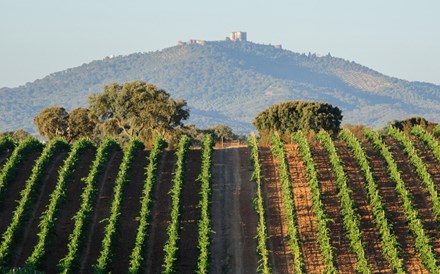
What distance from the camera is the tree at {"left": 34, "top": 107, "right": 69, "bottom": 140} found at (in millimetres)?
73188

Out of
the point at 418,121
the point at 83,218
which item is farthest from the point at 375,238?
the point at 418,121

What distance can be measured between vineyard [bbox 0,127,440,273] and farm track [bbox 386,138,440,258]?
0.05 m

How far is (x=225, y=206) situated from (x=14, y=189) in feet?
28.3

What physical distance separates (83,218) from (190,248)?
4.15 meters

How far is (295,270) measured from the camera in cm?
3269

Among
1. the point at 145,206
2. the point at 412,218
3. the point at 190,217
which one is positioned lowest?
the point at 412,218

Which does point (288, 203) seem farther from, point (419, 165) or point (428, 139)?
point (428, 139)

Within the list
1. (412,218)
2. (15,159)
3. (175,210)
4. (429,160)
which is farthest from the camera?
(429,160)

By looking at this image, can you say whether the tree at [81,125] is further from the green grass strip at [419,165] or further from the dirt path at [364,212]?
the dirt path at [364,212]

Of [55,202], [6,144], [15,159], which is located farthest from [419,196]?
[6,144]

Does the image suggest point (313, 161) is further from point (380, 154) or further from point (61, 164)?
point (61, 164)

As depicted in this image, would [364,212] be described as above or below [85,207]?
above

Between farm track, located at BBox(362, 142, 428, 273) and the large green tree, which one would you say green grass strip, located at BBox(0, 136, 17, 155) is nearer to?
farm track, located at BBox(362, 142, 428, 273)

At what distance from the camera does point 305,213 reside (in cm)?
3672
